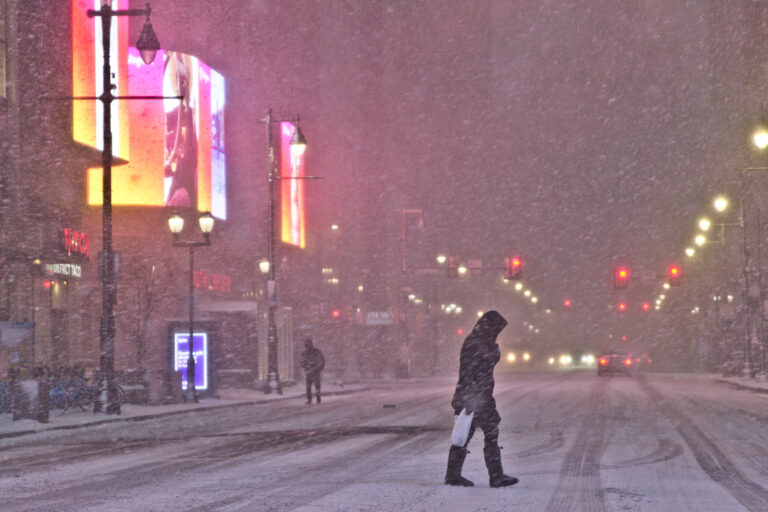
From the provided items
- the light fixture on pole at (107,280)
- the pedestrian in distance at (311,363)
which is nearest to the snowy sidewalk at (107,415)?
the light fixture on pole at (107,280)

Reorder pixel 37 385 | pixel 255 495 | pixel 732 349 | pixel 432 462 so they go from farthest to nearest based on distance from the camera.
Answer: pixel 732 349
pixel 37 385
pixel 432 462
pixel 255 495

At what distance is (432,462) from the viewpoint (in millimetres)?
12570

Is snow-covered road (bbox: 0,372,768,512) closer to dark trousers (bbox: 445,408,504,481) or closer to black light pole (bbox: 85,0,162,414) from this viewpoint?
dark trousers (bbox: 445,408,504,481)

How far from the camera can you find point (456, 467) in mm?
10250

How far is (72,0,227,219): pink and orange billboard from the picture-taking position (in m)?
47.1

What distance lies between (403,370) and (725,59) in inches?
1935

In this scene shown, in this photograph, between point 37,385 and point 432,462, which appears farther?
point 37,385

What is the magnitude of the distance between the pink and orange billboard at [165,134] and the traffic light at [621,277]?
1895 centimetres

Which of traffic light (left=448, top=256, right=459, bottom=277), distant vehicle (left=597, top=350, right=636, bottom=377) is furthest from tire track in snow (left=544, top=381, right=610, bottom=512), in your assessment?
distant vehicle (left=597, top=350, right=636, bottom=377)

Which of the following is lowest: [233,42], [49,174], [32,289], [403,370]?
[403,370]

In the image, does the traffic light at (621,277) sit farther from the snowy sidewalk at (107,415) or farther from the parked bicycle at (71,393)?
the parked bicycle at (71,393)

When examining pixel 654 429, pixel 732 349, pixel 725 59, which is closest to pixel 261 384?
pixel 654 429

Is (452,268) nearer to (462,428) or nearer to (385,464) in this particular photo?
(385,464)

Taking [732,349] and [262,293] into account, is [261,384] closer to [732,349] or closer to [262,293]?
[262,293]
